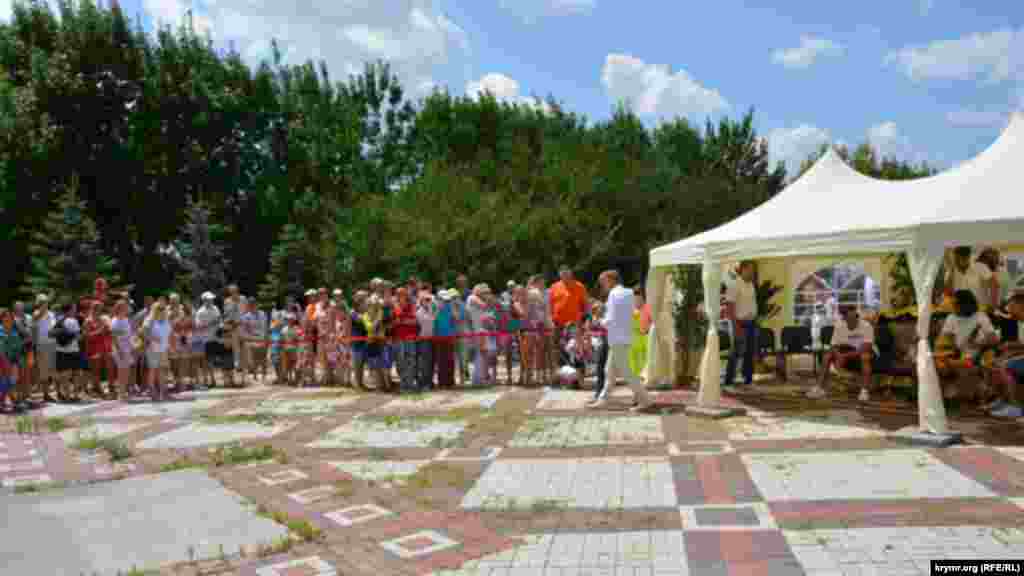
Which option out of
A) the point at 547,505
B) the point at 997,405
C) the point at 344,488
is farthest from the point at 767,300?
the point at 344,488

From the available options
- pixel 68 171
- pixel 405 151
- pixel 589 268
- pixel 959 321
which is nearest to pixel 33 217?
pixel 68 171

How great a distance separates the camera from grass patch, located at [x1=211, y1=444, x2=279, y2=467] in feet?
27.9

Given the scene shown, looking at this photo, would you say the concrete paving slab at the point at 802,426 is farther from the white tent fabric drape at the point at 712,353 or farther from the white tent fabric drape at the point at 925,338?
the white tent fabric drape at the point at 925,338

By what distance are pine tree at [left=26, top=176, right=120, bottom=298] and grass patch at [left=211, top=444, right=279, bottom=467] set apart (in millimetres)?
18501

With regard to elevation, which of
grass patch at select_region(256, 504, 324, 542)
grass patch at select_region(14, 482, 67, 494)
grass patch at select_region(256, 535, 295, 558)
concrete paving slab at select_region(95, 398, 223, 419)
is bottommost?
grass patch at select_region(256, 535, 295, 558)

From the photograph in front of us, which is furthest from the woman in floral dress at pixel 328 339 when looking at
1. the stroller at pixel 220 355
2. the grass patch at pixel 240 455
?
the grass patch at pixel 240 455

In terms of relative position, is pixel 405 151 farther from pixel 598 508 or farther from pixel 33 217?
pixel 598 508

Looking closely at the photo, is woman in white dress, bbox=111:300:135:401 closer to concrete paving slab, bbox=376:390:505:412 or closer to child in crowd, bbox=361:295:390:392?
child in crowd, bbox=361:295:390:392

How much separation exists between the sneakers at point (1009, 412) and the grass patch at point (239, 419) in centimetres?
888

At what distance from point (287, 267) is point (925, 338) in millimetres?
26164

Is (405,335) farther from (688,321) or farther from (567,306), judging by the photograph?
(688,321)

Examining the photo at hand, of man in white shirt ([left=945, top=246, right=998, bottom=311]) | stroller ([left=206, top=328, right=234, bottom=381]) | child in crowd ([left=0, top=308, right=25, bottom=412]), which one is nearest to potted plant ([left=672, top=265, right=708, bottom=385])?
man in white shirt ([left=945, top=246, right=998, bottom=311])

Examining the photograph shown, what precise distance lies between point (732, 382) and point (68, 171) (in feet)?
83.1

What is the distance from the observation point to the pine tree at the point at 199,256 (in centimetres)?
2964
